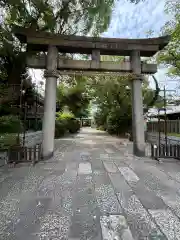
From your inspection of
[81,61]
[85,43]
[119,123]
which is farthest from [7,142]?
[119,123]

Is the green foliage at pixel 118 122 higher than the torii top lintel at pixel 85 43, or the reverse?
the torii top lintel at pixel 85 43

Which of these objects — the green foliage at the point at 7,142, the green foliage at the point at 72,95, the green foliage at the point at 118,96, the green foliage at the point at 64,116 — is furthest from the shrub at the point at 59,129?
the green foliage at the point at 7,142

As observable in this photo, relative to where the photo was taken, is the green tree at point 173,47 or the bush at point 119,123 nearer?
the green tree at point 173,47

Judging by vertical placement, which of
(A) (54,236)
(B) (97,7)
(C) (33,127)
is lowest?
(A) (54,236)

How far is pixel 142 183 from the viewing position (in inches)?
194

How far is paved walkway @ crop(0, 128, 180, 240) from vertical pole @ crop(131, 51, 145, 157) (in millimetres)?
2049

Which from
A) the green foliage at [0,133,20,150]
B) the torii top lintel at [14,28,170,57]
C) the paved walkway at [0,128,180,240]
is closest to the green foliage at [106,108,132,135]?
the torii top lintel at [14,28,170,57]

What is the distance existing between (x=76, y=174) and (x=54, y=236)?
315 cm

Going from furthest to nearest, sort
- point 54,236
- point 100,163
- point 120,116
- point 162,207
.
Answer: point 120,116, point 100,163, point 162,207, point 54,236

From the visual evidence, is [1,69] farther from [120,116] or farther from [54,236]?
[120,116]

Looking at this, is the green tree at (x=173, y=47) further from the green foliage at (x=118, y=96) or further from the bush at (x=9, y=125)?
the bush at (x=9, y=125)

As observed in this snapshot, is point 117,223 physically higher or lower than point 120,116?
lower

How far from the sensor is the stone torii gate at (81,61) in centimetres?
786

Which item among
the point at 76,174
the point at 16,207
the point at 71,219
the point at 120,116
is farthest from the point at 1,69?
the point at 120,116
